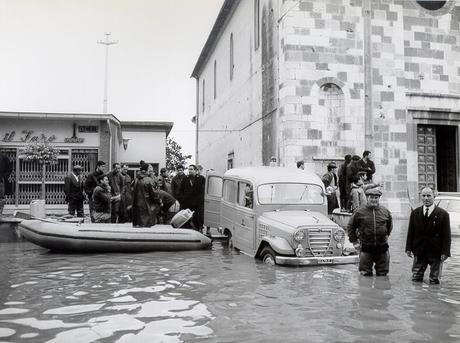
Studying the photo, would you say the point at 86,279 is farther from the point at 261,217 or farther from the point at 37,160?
the point at 37,160

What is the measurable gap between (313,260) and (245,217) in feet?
6.71

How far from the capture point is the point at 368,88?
18781 millimetres

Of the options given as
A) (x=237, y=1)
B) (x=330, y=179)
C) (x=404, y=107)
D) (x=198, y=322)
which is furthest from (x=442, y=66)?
(x=198, y=322)

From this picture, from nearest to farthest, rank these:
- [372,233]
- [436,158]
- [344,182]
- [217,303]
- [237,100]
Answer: [217,303] < [372,233] < [344,182] < [436,158] < [237,100]

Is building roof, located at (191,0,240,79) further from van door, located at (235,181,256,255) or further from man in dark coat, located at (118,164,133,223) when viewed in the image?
van door, located at (235,181,256,255)

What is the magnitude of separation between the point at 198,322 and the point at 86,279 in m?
3.35

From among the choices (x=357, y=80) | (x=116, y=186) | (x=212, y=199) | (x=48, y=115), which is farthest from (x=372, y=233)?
(x=48, y=115)

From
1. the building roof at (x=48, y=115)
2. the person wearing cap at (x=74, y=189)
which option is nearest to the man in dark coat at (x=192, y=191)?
the person wearing cap at (x=74, y=189)

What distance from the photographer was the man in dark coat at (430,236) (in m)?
7.81

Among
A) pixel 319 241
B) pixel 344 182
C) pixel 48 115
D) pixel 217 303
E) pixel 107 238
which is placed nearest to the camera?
pixel 217 303

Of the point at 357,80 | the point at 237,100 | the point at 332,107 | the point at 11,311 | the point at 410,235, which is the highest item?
the point at 237,100

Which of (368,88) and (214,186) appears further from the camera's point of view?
(368,88)

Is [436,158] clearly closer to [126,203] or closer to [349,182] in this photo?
[349,182]

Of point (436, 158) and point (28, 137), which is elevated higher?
point (28, 137)
